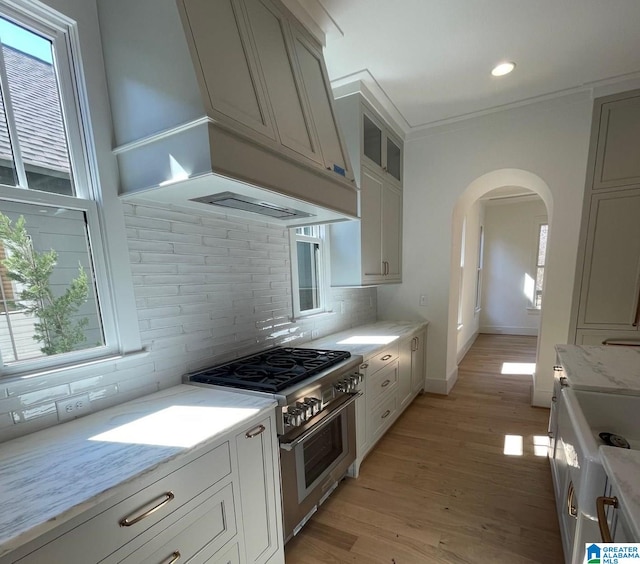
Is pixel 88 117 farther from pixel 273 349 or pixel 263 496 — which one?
pixel 263 496

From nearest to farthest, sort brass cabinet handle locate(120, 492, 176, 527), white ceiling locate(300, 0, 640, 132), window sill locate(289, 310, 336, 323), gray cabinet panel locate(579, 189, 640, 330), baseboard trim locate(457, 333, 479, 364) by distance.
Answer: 1. brass cabinet handle locate(120, 492, 176, 527)
2. white ceiling locate(300, 0, 640, 132)
3. window sill locate(289, 310, 336, 323)
4. gray cabinet panel locate(579, 189, 640, 330)
5. baseboard trim locate(457, 333, 479, 364)

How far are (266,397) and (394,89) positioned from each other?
8.49 ft

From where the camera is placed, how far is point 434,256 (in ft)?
10.8

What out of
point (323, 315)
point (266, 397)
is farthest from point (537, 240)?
point (266, 397)

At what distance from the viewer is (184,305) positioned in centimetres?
163

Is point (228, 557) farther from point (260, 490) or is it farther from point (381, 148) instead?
point (381, 148)

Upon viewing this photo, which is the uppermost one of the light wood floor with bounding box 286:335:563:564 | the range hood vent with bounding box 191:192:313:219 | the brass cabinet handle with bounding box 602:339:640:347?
the range hood vent with bounding box 191:192:313:219

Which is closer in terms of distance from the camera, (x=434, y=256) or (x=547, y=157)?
(x=547, y=157)

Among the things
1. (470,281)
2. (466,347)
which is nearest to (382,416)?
(466,347)

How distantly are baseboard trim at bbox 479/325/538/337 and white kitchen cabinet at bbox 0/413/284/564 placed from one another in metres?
6.28

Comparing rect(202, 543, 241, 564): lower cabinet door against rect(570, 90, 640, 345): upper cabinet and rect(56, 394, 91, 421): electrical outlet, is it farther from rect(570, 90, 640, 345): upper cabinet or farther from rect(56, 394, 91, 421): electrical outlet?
rect(570, 90, 640, 345): upper cabinet

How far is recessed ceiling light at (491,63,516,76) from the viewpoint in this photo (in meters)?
2.21

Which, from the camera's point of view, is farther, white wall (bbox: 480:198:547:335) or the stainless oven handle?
white wall (bbox: 480:198:547:335)

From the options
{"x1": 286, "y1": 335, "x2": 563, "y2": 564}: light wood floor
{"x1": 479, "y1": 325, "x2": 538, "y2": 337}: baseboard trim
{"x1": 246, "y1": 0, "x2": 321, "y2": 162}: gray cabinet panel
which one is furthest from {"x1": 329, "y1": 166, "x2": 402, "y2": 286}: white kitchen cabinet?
{"x1": 479, "y1": 325, "x2": 538, "y2": 337}: baseboard trim
